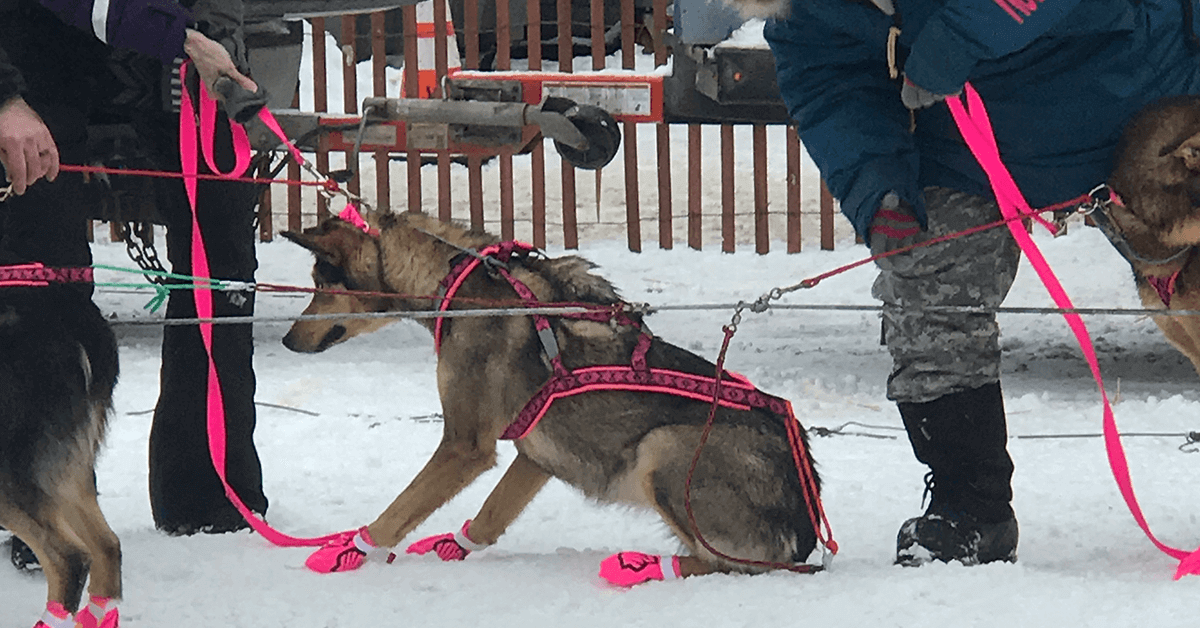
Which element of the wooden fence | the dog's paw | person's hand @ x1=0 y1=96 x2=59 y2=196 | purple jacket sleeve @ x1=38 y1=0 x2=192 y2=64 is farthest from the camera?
the wooden fence

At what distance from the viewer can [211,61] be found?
9.32 ft

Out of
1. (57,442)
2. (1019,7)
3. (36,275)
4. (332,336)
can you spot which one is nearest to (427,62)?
(332,336)

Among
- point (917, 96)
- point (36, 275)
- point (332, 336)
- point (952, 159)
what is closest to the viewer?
point (36, 275)

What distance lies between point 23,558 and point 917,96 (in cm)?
207

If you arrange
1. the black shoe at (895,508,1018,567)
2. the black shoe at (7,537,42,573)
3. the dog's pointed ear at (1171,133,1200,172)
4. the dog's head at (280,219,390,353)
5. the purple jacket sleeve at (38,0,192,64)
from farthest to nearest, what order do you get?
the dog's head at (280,219,390,353)
the black shoe at (7,537,42,573)
the black shoe at (895,508,1018,567)
the purple jacket sleeve at (38,0,192,64)
the dog's pointed ear at (1171,133,1200,172)

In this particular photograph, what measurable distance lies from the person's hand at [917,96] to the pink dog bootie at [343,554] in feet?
4.73

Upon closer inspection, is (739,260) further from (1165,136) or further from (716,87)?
(1165,136)

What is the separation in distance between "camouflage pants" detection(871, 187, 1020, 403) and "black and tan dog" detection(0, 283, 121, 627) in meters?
1.53

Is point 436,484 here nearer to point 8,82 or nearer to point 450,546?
point 450,546

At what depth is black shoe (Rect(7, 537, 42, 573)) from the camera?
9.73 feet

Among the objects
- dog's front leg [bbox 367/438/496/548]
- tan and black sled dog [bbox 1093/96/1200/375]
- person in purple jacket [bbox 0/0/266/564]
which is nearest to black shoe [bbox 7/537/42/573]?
person in purple jacket [bbox 0/0/266/564]

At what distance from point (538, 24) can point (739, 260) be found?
1.70 m

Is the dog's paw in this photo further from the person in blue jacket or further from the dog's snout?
the person in blue jacket

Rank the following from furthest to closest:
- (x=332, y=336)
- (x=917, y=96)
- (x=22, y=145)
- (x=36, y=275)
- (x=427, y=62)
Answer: (x=427, y=62), (x=332, y=336), (x=917, y=96), (x=36, y=275), (x=22, y=145)
